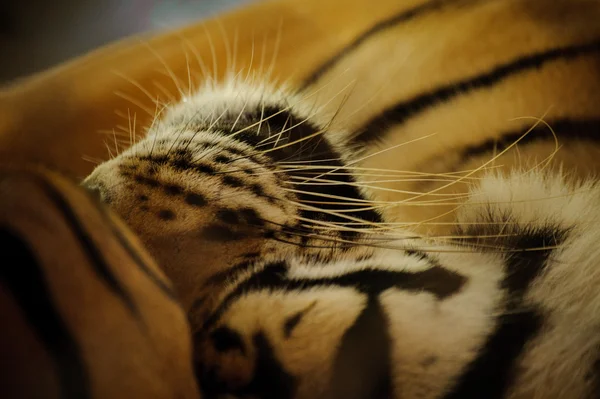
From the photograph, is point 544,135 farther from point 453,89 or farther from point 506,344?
point 506,344

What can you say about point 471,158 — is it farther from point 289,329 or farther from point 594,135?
point 289,329

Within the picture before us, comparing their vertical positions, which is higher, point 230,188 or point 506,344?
point 230,188

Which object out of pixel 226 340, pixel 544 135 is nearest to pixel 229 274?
pixel 226 340

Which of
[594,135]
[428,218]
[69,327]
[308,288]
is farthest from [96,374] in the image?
[594,135]

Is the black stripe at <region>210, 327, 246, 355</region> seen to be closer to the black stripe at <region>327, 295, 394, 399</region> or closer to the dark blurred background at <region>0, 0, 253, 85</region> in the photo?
the black stripe at <region>327, 295, 394, 399</region>

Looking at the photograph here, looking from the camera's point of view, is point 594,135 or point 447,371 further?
point 594,135

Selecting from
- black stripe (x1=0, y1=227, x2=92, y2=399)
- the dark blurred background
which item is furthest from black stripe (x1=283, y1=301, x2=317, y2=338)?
the dark blurred background
